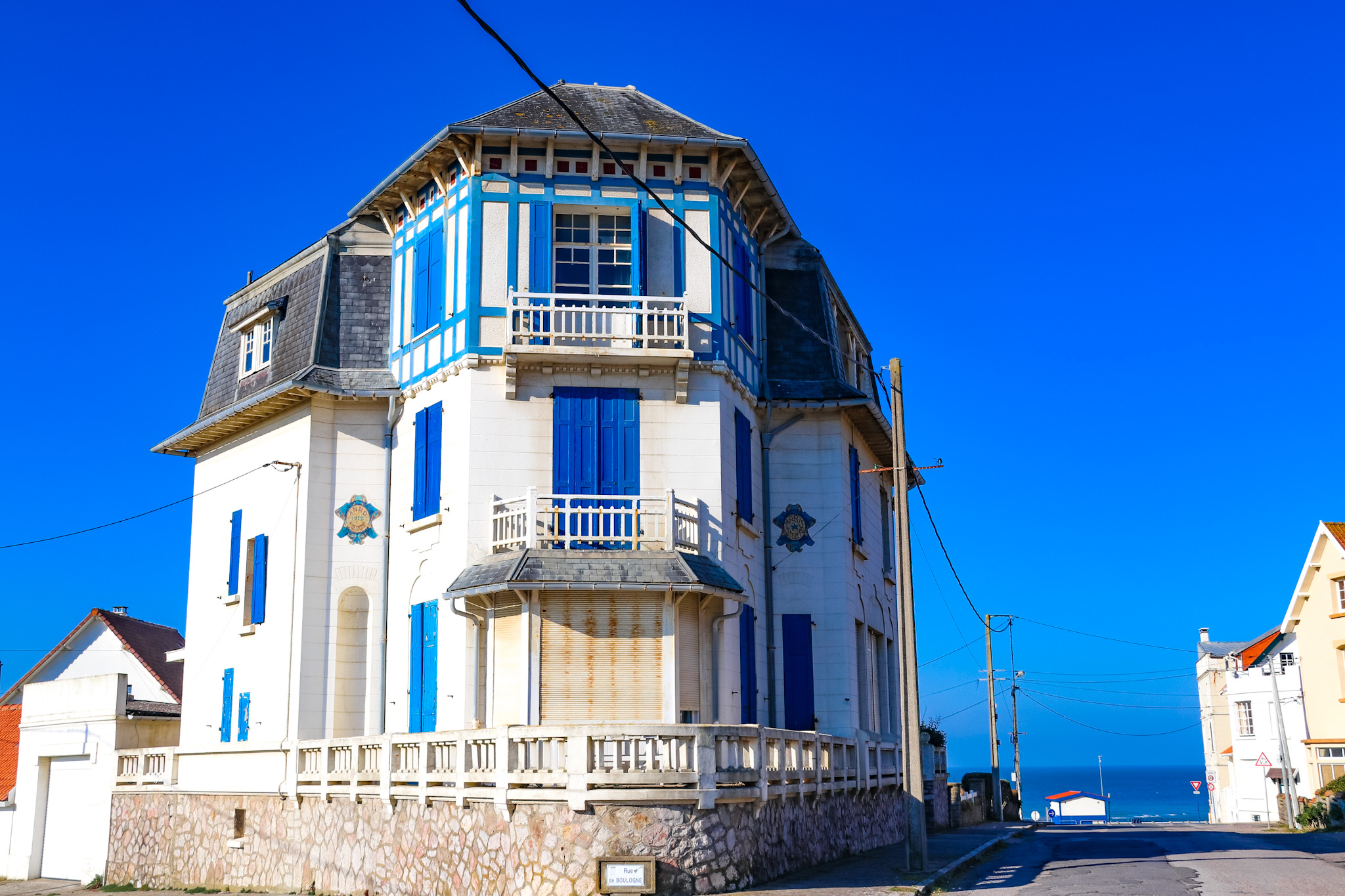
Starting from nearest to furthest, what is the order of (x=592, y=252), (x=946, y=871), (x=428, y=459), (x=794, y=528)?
(x=946, y=871) < (x=428, y=459) < (x=592, y=252) < (x=794, y=528)

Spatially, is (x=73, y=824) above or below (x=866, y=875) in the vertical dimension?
above

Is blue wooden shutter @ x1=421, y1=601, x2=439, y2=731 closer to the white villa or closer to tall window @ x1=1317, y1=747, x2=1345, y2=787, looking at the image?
the white villa

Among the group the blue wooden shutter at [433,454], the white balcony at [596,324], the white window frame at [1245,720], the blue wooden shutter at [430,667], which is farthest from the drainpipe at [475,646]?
the white window frame at [1245,720]

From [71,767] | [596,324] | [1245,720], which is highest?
[596,324]

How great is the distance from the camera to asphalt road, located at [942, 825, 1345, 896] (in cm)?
1561

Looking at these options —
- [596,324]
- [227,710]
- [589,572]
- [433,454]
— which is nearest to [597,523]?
[589,572]

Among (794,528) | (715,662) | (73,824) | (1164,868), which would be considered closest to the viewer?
(1164,868)

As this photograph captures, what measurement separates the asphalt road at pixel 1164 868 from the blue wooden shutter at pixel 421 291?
1288 cm

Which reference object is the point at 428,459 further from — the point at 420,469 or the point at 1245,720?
the point at 1245,720

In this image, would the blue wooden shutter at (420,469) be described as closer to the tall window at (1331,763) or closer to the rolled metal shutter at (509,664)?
the rolled metal shutter at (509,664)

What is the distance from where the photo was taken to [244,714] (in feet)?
73.3

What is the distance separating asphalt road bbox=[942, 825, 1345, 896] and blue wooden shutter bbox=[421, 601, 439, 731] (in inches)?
340

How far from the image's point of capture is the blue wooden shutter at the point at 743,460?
22.1 m

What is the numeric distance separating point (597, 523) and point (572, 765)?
20.5ft
